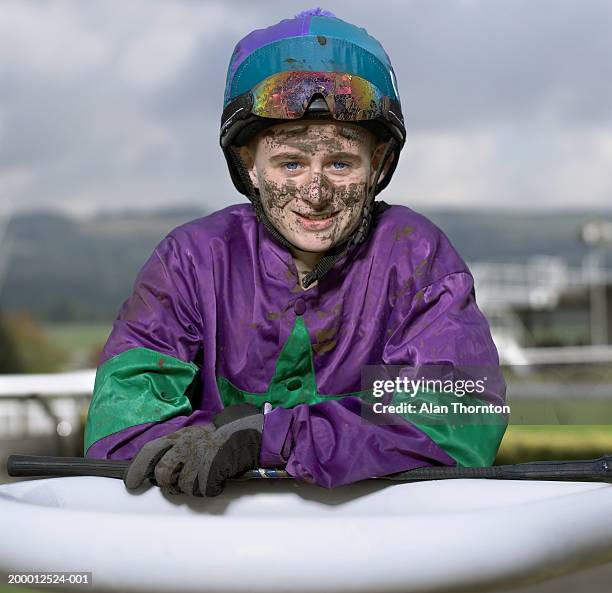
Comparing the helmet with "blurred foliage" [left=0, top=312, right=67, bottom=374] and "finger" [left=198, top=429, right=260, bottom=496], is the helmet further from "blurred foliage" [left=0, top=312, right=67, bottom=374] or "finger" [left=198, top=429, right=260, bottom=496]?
"blurred foliage" [left=0, top=312, right=67, bottom=374]

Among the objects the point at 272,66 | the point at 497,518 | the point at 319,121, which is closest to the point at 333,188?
the point at 319,121

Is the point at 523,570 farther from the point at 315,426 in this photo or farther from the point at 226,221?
the point at 226,221

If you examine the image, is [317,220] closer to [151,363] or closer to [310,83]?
[310,83]

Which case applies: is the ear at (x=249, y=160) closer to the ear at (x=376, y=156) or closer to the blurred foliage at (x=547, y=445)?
the ear at (x=376, y=156)

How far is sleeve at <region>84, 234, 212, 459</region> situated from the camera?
76.3 inches

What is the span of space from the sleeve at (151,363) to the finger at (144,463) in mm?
169

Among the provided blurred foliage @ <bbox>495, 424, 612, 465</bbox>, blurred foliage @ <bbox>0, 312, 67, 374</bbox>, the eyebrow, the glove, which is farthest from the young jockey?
blurred foliage @ <bbox>0, 312, 67, 374</bbox>

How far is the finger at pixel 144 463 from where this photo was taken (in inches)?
67.1

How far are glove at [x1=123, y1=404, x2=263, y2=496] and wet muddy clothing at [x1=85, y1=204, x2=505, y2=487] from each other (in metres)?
0.20

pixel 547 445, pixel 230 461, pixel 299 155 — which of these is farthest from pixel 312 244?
pixel 547 445

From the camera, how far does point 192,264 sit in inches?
85.9

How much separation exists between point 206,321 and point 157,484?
1.63 feet

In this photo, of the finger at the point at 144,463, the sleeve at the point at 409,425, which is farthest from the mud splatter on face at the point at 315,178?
the finger at the point at 144,463

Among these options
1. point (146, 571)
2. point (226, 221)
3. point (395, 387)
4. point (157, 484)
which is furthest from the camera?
point (226, 221)
